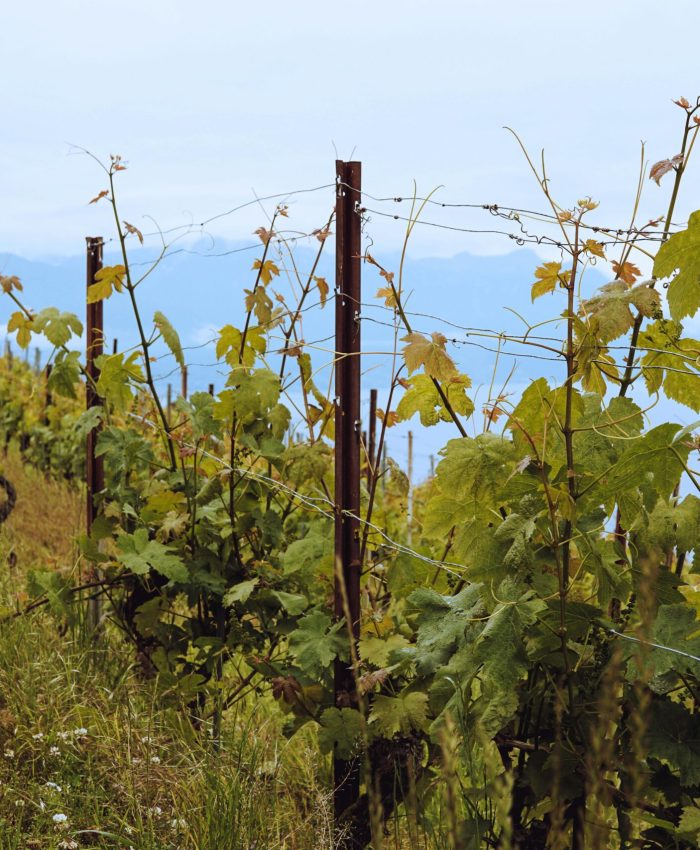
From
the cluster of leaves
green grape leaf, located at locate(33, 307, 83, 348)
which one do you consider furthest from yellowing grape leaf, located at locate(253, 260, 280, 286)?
green grape leaf, located at locate(33, 307, 83, 348)

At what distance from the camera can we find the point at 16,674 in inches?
160

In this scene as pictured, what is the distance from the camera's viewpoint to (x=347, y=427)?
321 cm

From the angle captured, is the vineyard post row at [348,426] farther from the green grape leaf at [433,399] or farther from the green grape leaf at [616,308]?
the green grape leaf at [616,308]

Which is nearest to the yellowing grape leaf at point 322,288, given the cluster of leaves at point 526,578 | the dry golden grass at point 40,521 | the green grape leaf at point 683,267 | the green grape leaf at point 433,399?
the cluster of leaves at point 526,578

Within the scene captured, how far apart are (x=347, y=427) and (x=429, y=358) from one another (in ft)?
2.17

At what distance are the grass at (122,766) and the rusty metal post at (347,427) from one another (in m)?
0.13

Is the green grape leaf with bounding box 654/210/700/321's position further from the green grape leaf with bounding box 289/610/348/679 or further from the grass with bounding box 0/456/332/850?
the grass with bounding box 0/456/332/850

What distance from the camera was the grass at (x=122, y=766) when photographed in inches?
116

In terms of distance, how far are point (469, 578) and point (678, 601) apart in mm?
518

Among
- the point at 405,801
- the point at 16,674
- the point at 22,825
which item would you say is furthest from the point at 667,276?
the point at 16,674

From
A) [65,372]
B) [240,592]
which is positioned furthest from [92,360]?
[240,592]

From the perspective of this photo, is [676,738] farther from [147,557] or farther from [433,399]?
[147,557]

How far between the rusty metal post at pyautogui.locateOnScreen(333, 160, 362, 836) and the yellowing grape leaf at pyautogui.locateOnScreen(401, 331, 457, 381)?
0.59 metres

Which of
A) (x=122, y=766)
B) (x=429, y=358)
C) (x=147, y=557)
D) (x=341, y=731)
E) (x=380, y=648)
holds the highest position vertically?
(x=429, y=358)
